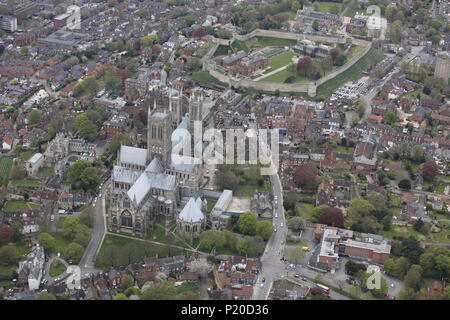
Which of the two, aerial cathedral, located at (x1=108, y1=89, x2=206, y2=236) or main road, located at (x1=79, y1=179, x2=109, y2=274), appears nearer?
main road, located at (x1=79, y1=179, x2=109, y2=274)

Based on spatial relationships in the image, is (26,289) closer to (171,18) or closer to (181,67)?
(181,67)

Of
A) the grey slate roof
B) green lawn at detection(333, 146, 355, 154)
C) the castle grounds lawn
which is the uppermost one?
the grey slate roof

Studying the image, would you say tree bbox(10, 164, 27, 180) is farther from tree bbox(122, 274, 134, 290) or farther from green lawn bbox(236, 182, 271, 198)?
tree bbox(122, 274, 134, 290)

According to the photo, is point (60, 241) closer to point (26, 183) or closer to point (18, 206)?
point (18, 206)

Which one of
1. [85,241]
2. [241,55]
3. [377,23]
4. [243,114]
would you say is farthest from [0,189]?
[377,23]

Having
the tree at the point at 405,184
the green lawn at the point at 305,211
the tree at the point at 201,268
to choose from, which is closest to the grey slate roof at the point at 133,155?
the tree at the point at 201,268

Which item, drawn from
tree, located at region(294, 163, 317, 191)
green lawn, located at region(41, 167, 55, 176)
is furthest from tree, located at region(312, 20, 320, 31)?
green lawn, located at region(41, 167, 55, 176)
